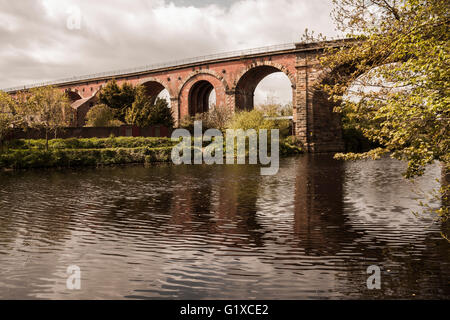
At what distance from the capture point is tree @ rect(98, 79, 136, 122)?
42722 mm

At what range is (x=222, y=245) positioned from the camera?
20.4 ft

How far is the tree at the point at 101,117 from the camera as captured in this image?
3981cm

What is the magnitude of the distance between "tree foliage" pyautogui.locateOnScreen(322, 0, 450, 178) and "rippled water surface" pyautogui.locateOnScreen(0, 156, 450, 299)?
0.79 metres

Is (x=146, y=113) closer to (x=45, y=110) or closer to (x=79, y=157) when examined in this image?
(x=45, y=110)

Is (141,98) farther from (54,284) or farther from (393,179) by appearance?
(54,284)

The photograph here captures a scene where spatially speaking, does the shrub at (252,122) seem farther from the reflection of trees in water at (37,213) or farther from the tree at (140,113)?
the reflection of trees in water at (37,213)

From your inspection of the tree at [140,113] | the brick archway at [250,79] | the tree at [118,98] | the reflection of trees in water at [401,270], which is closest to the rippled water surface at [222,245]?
the reflection of trees in water at [401,270]

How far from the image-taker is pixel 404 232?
688 cm

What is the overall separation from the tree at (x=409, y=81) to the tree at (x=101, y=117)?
3556 cm

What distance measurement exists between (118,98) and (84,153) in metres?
19.0

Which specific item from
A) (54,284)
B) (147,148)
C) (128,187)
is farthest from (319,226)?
(147,148)

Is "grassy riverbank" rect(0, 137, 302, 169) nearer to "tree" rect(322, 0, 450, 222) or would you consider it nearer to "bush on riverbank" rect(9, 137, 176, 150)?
"bush on riverbank" rect(9, 137, 176, 150)

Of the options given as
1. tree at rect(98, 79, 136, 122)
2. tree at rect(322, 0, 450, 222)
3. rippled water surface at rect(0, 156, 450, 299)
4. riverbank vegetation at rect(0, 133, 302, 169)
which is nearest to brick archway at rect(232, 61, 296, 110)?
riverbank vegetation at rect(0, 133, 302, 169)
